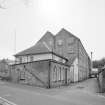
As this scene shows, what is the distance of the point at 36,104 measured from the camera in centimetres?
884

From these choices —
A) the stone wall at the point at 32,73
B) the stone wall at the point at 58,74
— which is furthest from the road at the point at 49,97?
the stone wall at the point at 58,74

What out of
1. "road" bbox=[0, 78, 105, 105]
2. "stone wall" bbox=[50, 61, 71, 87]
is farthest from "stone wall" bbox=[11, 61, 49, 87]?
"road" bbox=[0, 78, 105, 105]

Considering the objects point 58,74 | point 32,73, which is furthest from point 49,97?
point 58,74

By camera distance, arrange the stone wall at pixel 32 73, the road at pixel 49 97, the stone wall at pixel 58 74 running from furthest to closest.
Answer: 1. the stone wall at pixel 58 74
2. the stone wall at pixel 32 73
3. the road at pixel 49 97

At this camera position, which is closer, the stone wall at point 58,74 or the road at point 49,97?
the road at point 49,97

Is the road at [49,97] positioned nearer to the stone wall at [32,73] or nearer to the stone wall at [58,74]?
the stone wall at [32,73]

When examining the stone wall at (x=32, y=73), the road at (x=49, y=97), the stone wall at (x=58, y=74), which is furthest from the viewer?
the stone wall at (x=58, y=74)

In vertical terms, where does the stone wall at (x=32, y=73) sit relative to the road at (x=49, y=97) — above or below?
above

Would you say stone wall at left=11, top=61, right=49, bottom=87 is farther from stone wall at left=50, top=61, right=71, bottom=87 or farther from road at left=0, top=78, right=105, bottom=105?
road at left=0, top=78, right=105, bottom=105

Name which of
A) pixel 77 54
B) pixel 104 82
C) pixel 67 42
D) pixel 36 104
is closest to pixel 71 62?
pixel 77 54

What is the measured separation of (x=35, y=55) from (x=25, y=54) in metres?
2.37

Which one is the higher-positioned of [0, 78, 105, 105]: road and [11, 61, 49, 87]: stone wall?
[11, 61, 49, 87]: stone wall

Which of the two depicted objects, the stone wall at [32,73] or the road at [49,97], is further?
the stone wall at [32,73]

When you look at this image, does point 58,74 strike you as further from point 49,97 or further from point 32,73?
point 49,97
